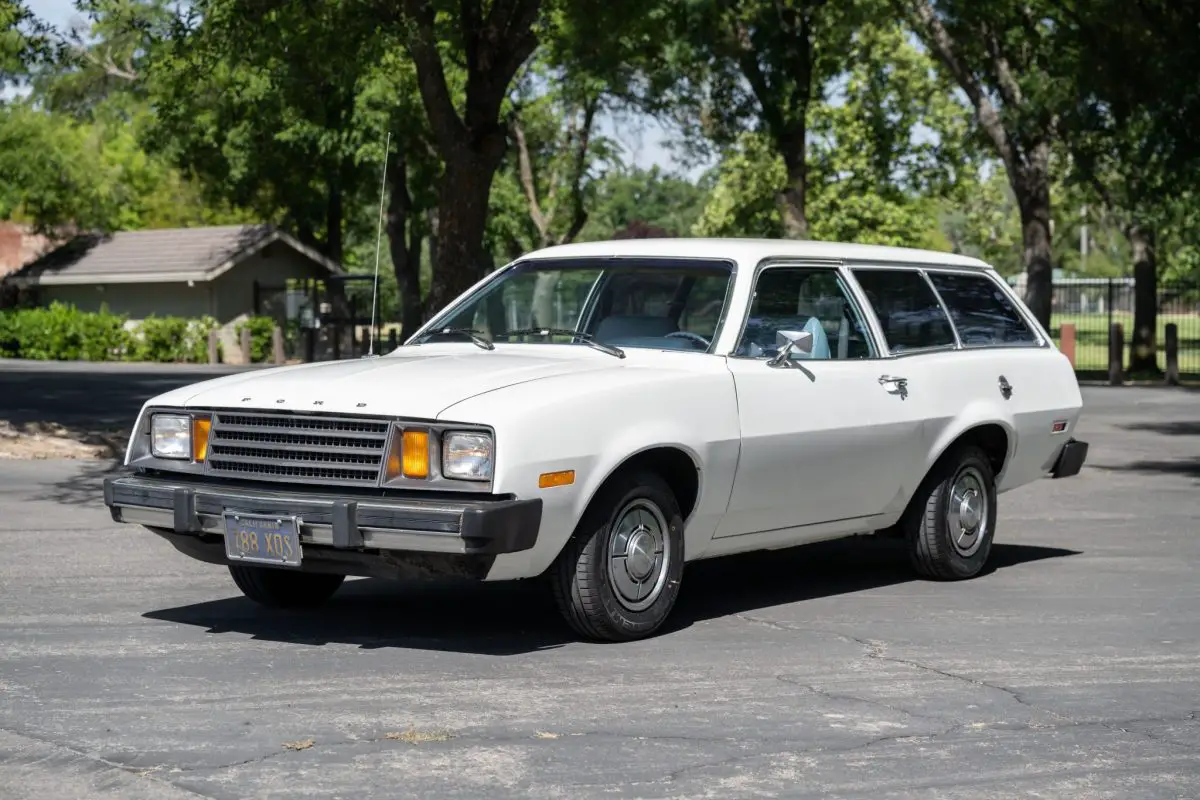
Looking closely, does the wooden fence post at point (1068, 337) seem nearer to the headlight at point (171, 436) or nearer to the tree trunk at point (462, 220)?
the tree trunk at point (462, 220)

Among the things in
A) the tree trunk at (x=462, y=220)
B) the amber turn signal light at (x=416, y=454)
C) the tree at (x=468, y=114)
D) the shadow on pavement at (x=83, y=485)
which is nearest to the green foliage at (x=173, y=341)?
the tree at (x=468, y=114)

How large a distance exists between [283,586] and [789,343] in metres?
2.53

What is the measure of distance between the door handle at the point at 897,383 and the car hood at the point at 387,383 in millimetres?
1520

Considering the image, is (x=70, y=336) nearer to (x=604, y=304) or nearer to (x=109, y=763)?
(x=604, y=304)

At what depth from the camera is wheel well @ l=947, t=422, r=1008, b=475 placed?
32.1 ft

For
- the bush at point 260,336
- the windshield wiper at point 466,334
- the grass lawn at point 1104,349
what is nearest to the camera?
the windshield wiper at point 466,334

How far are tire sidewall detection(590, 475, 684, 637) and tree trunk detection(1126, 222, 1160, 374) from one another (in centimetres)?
2980

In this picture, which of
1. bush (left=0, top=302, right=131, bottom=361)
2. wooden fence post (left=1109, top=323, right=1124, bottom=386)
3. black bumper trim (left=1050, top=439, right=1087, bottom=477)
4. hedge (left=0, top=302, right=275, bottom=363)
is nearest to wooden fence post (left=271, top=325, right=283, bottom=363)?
hedge (left=0, top=302, right=275, bottom=363)

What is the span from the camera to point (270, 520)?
7.20 metres

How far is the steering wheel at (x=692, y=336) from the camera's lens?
830 cm

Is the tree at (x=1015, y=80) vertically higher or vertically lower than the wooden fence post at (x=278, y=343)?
higher

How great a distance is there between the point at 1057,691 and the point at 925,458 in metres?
2.59

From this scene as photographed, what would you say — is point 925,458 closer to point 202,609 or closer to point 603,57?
point 202,609

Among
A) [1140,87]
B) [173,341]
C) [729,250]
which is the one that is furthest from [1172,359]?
[729,250]
